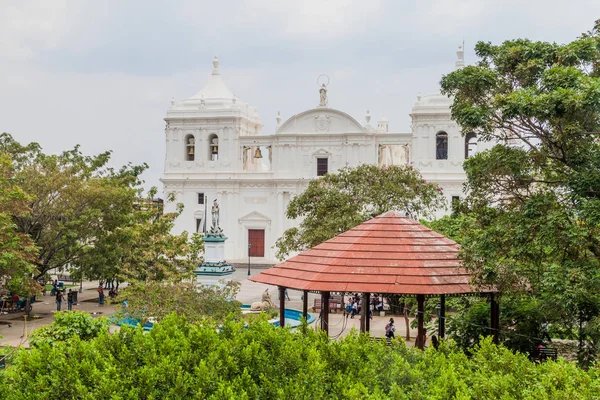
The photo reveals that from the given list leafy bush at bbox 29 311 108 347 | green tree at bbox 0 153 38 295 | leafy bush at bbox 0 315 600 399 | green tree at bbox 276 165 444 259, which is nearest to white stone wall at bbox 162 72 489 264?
green tree at bbox 276 165 444 259

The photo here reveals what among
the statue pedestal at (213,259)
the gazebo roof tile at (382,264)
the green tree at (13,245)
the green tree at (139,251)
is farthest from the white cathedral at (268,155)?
the gazebo roof tile at (382,264)

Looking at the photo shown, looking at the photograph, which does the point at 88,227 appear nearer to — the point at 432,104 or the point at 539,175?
the point at 539,175

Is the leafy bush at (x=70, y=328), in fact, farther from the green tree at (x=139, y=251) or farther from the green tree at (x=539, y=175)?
the green tree at (x=139, y=251)

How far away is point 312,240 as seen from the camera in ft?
92.2

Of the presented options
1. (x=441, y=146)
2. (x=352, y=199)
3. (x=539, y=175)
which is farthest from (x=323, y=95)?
(x=539, y=175)

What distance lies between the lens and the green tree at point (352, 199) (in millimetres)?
28250

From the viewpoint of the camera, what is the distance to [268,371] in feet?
28.7

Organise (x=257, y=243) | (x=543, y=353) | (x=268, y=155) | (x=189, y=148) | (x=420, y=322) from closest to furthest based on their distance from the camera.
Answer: (x=420, y=322) < (x=543, y=353) < (x=257, y=243) < (x=268, y=155) < (x=189, y=148)

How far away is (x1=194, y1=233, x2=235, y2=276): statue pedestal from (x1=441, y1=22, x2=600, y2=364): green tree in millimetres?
14057

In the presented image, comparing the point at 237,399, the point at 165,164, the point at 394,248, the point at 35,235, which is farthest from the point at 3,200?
the point at 165,164

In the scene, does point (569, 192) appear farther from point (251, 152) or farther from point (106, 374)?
point (251, 152)

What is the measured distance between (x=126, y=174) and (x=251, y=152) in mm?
17342

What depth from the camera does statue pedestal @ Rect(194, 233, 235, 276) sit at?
25.9 m

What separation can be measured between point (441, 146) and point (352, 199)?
19.3 m
